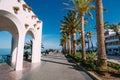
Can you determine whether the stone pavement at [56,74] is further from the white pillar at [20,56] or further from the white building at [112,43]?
the white building at [112,43]

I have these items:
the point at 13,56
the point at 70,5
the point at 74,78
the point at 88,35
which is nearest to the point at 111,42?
the point at 88,35

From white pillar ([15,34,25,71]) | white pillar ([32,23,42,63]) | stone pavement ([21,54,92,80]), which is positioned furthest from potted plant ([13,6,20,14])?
white pillar ([32,23,42,63])

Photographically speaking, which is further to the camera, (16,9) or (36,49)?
(36,49)

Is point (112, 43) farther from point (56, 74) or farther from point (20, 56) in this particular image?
point (56, 74)

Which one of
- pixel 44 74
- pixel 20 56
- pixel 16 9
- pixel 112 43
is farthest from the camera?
pixel 112 43

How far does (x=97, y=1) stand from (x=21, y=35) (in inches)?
313

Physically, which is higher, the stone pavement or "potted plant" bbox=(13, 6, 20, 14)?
"potted plant" bbox=(13, 6, 20, 14)

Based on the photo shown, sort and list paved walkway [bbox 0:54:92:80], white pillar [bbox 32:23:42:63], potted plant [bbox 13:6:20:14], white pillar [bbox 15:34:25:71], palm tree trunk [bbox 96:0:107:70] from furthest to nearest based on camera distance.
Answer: white pillar [bbox 32:23:42:63] < white pillar [bbox 15:34:25:71] < potted plant [bbox 13:6:20:14] < palm tree trunk [bbox 96:0:107:70] < paved walkway [bbox 0:54:92:80]

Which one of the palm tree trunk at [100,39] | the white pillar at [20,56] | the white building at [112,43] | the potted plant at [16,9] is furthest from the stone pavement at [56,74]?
the white building at [112,43]

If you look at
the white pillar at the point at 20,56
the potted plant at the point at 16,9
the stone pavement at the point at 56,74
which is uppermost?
the potted plant at the point at 16,9

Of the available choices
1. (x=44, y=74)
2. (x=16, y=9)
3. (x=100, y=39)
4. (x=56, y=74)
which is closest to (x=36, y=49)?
(x=16, y=9)

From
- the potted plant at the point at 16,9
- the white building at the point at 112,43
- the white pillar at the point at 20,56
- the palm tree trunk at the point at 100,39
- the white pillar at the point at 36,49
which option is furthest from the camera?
the white building at the point at 112,43

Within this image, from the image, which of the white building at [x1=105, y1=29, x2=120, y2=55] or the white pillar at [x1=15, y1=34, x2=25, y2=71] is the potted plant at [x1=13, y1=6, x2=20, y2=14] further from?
the white building at [x1=105, y1=29, x2=120, y2=55]

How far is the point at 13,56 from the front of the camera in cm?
2103
